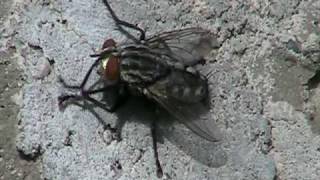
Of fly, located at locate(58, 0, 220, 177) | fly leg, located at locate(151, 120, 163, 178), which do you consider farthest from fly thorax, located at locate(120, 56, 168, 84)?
fly leg, located at locate(151, 120, 163, 178)

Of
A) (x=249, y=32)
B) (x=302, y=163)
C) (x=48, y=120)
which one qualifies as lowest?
(x=302, y=163)

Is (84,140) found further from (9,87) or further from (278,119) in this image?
(278,119)

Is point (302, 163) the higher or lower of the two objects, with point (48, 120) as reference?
lower

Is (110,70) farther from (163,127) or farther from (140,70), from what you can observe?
(163,127)

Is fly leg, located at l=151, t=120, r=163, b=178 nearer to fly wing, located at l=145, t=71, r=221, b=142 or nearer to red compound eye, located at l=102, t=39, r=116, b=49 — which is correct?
fly wing, located at l=145, t=71, r=221, b=142

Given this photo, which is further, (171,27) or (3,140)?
(171,27)

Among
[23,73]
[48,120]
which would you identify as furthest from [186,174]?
[23,73]

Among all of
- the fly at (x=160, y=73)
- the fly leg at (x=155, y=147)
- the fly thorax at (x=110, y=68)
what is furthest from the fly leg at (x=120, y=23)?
the fly leg at (x=155, y=147)
